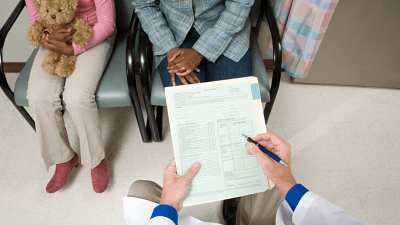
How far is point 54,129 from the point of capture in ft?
4.38

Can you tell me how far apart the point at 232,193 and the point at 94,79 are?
3.01 ft

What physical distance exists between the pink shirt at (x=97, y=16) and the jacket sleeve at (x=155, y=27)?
0.16 m

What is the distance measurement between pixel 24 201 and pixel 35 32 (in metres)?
0.97

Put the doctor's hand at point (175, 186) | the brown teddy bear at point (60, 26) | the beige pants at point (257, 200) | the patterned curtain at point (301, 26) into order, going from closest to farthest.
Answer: the doctor's hand at point (175, 186) < the beige pants at point (257, 200) < the brown teddy bear at point (60, 26) < the patterned curtain at point (301, 26)

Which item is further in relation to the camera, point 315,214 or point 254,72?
point 254,72

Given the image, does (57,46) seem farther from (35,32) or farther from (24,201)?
(24,201)

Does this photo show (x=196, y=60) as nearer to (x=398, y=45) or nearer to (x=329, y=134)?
(x=329, y=134)

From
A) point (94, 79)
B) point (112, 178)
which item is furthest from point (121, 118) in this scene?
point (94, 79)

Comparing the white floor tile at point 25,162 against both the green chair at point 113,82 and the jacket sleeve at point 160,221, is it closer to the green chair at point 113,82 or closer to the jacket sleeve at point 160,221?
the green chair at point 113,82

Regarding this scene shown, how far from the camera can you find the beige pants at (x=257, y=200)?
0.93 metres

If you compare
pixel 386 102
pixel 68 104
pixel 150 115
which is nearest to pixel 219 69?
pixel 150 115

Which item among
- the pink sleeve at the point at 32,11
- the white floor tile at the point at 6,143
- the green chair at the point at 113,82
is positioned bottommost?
the white floor tile at the point at 6,143

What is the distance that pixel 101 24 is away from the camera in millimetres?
1350

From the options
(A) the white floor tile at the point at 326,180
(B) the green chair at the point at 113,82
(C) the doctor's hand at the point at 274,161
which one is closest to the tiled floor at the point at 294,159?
(A) the white floor tile at the point at 326,180
